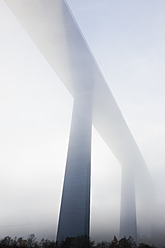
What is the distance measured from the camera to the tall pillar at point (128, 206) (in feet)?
61.2

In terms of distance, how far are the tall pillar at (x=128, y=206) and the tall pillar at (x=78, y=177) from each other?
432 inches

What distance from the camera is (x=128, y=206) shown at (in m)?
19.5

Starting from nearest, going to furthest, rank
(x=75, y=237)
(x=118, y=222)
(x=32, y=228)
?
(x=75, y=237) < (x=32, y=228) < (x=118, y=222)

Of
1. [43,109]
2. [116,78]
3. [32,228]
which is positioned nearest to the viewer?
[43,109]

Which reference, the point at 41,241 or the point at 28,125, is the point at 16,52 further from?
the point at 41,241

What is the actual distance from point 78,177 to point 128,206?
12252 millimetres

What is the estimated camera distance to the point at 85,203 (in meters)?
8.64

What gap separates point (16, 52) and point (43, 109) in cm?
286

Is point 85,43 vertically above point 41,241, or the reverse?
point 85,43

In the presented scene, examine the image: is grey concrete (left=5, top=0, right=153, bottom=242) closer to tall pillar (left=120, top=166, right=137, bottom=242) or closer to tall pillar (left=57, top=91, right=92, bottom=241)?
tall pillar (left=57, top=91, right=92, bottom=241)

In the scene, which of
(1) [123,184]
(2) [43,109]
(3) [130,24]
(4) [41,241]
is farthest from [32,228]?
(3) [130,24]

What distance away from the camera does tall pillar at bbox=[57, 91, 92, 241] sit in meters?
8.37

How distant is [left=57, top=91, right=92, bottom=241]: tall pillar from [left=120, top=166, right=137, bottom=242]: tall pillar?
11.0 metres

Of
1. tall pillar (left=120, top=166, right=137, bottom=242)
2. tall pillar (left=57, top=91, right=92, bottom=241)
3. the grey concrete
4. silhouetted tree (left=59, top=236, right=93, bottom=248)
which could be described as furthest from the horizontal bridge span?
tall pillar (left=120, top=166, right=137, bottom=242)
